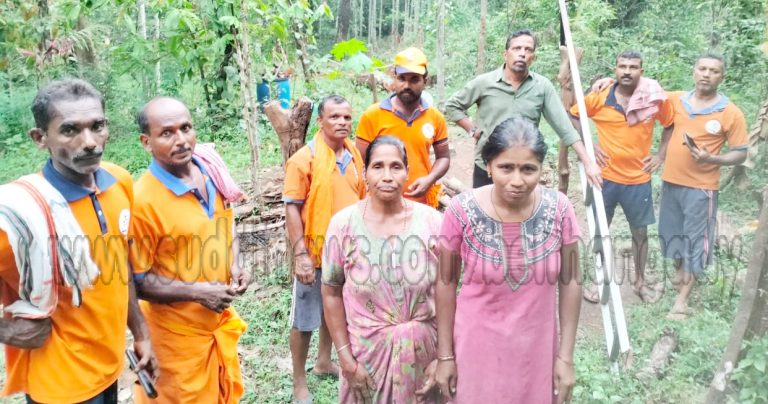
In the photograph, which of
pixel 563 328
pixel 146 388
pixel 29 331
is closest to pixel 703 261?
pixel 563 328

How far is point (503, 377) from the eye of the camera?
210 cm

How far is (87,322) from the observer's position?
6.56 feet

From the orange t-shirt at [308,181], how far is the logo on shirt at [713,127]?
2.53m

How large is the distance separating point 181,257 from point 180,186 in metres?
0.30

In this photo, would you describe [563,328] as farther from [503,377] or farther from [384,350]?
[384,350]

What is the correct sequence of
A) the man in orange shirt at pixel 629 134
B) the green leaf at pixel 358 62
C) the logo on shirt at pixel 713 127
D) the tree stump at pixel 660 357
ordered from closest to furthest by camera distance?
the tree stump at pixel 660 357, the logo on shirt at pixel 713 127, the man in orange shirt at pixel 629 134, the green leaf at pixel 358 62

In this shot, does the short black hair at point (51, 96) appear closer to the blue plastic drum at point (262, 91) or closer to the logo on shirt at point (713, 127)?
the logo on shirt at point (713, 127)

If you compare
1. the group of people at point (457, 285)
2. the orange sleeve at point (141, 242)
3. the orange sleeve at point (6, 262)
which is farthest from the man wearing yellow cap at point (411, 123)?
the orange sleeve at point (6, 262)

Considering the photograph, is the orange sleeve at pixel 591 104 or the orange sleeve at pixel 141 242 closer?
the orange sleeve at pixel 141 242

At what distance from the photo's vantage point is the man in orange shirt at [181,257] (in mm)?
2291

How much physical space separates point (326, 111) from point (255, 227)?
2.63m

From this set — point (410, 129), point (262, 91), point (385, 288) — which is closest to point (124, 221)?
point (385, 288)

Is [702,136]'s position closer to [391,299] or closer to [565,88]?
[565,88]

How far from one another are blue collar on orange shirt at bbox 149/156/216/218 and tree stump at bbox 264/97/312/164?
5.61 ft
